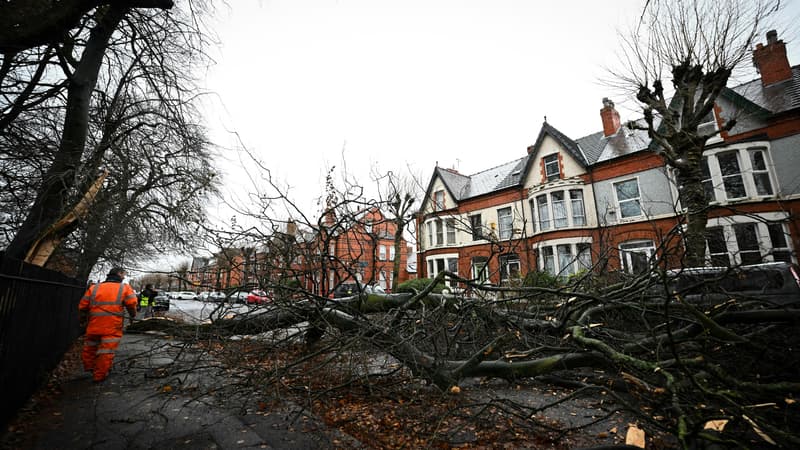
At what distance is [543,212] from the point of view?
18078mm

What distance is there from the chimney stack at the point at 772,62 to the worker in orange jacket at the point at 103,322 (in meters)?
21.8

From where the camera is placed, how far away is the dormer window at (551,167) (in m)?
18.3

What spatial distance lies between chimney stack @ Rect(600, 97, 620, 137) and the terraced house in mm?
55

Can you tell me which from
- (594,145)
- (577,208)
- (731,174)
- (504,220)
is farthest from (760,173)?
(504,220)

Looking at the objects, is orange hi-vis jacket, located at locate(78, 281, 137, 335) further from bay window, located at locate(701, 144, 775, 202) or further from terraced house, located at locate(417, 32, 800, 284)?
bay window, located at locate(701, 144, 775, 202)

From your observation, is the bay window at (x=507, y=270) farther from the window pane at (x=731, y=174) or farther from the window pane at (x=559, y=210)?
the window pane at (x=731, y=174)

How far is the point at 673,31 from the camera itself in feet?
26.9

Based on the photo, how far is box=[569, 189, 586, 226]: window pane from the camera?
16.9 m

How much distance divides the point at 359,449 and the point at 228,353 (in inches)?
84.1

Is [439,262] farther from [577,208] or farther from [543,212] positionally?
[577,208]

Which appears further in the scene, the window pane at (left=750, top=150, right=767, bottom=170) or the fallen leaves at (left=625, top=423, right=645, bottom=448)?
the window pane at (left=750, top=150, right=767, bottom=170)

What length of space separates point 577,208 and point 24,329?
63.9ft

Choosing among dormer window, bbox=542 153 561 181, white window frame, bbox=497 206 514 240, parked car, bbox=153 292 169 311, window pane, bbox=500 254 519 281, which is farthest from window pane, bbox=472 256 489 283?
parked car, bbox=153 292 169 311

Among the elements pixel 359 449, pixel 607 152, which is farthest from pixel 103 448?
pixel 607 152
